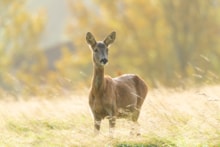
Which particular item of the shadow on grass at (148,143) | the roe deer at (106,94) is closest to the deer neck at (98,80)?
the roe deer at (106,94)

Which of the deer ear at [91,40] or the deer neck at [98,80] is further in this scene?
the deer ear at [91,40]

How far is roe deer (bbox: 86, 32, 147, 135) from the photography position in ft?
29.0

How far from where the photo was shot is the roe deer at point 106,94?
8.83 metres

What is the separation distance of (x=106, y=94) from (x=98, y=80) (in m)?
0.25

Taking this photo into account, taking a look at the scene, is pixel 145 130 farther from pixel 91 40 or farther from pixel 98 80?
pixel 91 40

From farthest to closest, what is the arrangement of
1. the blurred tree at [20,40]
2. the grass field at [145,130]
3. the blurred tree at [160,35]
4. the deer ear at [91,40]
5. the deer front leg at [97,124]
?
1. the blurred tree at [20,40]
2. the blurred tree at [160,35]
3. the deer ear at [91,40]
4. the deer front leg at [97,124]
5. the grass field at [145,130]

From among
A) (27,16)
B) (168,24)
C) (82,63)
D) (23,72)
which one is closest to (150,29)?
(168,24)

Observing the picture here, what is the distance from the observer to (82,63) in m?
33.9

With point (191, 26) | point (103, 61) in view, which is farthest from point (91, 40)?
point (191, 26)

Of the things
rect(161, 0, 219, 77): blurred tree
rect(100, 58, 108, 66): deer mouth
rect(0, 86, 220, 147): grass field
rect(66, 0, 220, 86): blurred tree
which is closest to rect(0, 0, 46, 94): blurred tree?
rect(66, 0, 220, 86): blurred tree

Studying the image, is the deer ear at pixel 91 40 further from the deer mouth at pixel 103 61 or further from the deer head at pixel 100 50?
the deer mouth at pixel 103 61

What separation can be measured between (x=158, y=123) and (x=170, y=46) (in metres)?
24.9

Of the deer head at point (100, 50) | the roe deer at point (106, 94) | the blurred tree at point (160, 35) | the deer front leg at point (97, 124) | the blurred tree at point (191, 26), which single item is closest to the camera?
the deer front leg at point (97, 124)

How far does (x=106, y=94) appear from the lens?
894 centimetres
